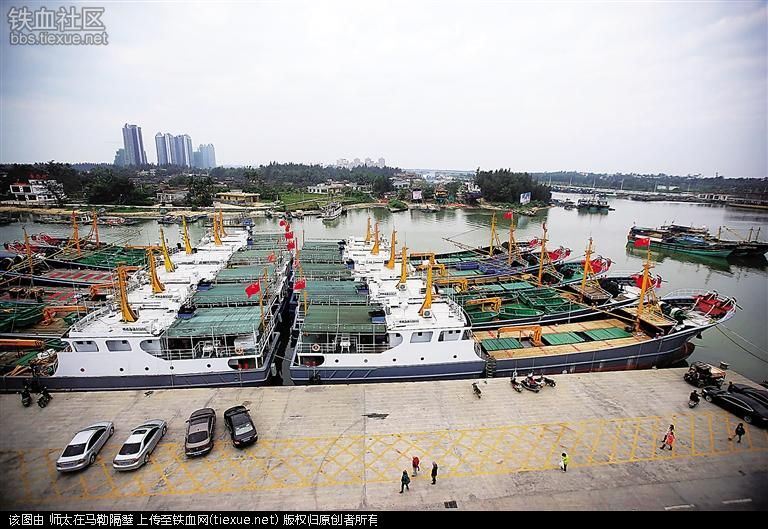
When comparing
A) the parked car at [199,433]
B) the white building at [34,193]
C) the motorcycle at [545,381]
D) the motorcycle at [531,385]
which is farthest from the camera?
the white building at [34,193]

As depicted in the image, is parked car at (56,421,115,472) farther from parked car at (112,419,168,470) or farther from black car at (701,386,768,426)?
black car at (701,386,768,426)

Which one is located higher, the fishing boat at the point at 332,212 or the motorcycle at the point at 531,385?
the fishing boat at the point at 332,212

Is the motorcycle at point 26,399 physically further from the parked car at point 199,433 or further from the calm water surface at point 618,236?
the calm water surface at point 618,236

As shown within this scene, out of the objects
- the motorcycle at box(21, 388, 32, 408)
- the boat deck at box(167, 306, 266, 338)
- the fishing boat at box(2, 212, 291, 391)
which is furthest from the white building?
the boat deck at box(167, 306, 266, 338)

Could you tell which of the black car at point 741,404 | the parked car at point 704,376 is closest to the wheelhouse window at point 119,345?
the black car at point 741,404

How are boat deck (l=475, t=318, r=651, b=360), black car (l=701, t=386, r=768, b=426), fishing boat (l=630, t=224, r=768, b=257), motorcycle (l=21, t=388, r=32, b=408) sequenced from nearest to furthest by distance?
black car (l=701, t=386, r=768, b=426) → motorcycle (l=21, t=388, r=32, b=408) → boat deck (l=475, t=318, r=651, b=360) → fishing boat (l=630, t=224, r=768, b=257)

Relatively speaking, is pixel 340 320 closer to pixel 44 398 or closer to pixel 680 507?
pixel 44 398
